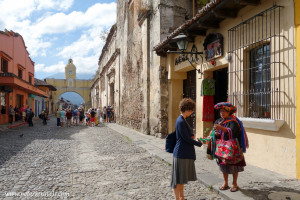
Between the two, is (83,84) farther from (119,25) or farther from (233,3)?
(233,3)

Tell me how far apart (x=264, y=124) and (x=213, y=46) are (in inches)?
110

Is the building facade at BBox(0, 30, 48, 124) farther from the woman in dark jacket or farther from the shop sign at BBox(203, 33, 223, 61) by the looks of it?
the woman in dark jacket

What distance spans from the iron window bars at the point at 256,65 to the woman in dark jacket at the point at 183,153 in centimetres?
219

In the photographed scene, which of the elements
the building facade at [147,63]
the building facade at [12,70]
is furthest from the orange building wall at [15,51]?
Answer: the building facade at [147,63]

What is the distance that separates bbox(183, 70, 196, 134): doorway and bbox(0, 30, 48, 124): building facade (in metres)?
11.4

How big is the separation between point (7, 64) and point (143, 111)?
12.1 metres

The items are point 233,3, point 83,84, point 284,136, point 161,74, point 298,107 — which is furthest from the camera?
point 83,84

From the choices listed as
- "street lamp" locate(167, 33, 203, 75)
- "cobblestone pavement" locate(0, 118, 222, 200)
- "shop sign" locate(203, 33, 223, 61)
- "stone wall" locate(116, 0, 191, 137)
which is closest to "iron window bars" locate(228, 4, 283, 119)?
"shop sign" locate(203, 33, 223, 61)

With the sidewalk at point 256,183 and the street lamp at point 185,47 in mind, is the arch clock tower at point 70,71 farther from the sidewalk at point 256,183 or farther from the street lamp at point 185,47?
the sidewalk at point 256,183

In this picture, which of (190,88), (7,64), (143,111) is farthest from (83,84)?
(190,88)

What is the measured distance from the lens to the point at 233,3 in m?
5.42

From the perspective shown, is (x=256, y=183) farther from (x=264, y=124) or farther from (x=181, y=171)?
(x=181, y=171)

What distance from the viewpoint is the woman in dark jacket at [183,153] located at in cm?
328

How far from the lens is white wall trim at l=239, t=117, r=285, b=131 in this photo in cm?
456
